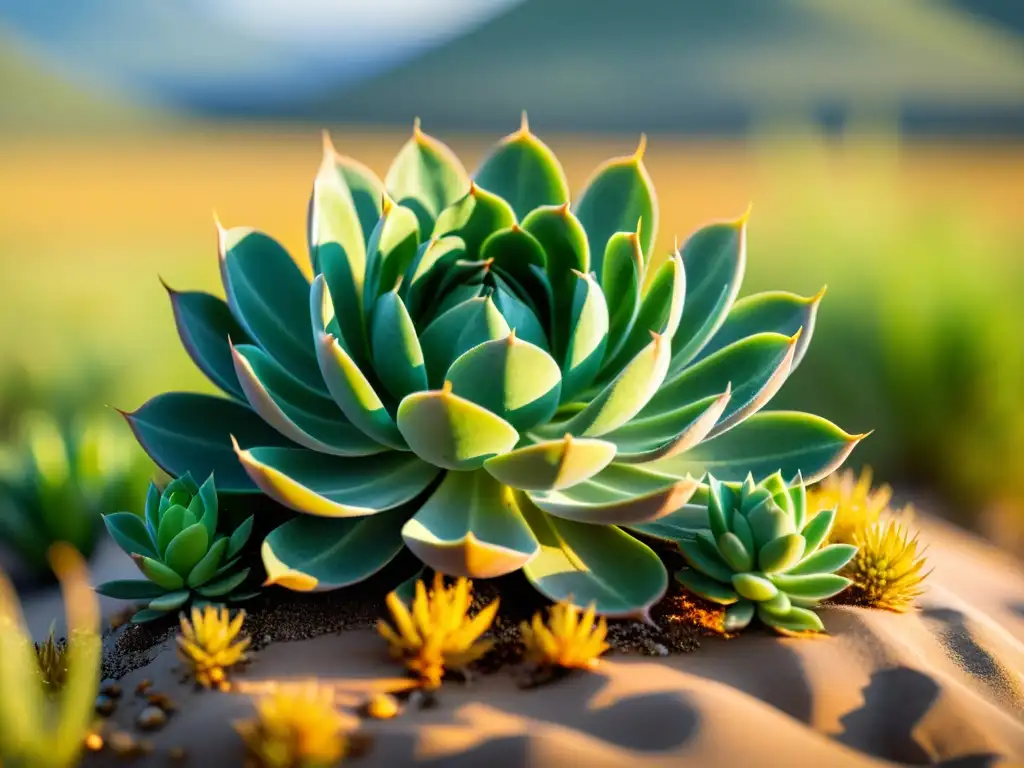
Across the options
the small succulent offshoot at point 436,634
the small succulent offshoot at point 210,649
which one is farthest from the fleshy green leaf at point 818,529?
the small succulent offshoot at point 210,649

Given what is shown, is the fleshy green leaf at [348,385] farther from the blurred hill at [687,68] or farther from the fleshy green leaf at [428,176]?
the blurred hill at [687,68]

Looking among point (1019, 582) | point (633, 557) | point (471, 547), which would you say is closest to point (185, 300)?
point (471, 547)

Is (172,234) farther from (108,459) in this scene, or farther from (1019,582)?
(1019,582)

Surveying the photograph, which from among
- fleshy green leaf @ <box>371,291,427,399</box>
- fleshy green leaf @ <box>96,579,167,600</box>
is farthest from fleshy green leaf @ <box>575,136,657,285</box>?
fleshy green leaf @ <box>96,579,167,600</box>

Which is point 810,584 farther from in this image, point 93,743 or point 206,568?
point 93,743

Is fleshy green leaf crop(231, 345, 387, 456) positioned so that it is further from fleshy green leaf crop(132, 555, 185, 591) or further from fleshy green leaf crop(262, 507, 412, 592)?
fleshy green leaf crop(132, 555, 185, 591)
